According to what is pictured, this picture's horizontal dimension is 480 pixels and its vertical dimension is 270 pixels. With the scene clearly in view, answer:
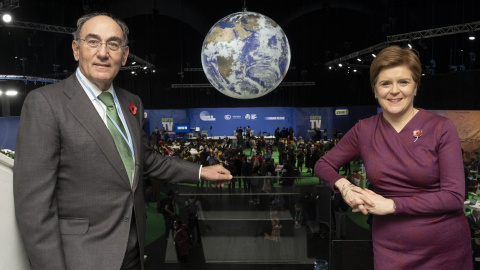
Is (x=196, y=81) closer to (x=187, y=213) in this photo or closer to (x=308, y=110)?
(x=308, y=110)

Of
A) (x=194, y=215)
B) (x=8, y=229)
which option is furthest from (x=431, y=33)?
(x=8, y=229)

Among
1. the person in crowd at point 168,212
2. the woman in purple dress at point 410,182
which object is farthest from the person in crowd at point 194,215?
the woman in purple dress at point 410,182

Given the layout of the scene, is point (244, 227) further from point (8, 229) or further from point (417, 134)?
point (8, 229)

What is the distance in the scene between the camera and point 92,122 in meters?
1.36

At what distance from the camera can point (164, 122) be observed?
22.9 meters

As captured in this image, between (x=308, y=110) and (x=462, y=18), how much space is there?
10.0 metres

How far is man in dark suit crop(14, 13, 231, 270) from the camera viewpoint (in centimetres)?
A: 123

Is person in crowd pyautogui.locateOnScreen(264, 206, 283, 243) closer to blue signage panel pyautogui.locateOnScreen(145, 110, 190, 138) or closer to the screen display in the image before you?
the screen display

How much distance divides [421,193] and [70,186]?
119cm

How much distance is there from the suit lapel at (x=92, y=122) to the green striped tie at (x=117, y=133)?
0.04 meters

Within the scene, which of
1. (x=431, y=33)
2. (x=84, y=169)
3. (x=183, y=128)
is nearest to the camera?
(x=84, y=169)

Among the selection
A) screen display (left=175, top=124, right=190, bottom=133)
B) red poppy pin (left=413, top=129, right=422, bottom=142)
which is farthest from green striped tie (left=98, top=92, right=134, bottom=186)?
screen display (left=175, top=124, right=190, bottom=133)

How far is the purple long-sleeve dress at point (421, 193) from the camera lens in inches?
52.4

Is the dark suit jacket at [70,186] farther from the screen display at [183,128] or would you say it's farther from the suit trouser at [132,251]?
the screen display at [183,128]
